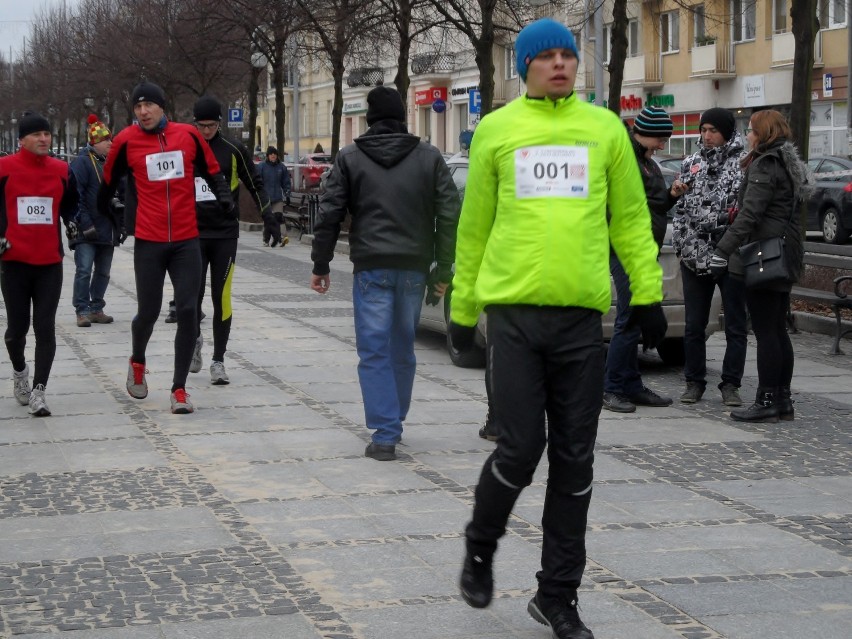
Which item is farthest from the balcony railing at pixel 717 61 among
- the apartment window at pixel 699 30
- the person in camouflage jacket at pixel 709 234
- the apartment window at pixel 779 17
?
the person in camouflage jacket at pixel 709 234

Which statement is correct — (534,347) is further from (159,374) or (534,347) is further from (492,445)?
(159,374)

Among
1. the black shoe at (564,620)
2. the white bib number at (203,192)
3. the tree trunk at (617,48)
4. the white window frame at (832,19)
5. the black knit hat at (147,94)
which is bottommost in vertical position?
the black shoe at (564,620)

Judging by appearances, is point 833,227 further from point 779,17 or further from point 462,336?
point 462,336

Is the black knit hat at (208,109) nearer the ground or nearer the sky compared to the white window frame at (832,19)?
nearer the ground

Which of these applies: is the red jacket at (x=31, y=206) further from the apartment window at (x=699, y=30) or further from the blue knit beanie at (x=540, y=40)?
the apartment window at (x=699, y=30)

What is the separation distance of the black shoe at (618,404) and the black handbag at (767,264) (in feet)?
3.60

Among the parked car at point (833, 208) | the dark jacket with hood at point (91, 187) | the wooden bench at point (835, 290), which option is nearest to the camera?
the wooden bench at point (835, 290)

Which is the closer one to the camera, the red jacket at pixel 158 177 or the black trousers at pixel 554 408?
the black trousers at pixel 554 408

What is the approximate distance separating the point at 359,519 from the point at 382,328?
1713 millimetres

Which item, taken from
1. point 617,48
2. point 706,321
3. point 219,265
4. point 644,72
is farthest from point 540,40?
point 644,72

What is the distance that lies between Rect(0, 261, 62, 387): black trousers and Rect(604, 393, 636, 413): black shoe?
3.50m

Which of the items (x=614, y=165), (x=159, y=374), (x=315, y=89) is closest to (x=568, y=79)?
(x=614, y=165)

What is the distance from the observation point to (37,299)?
9406 millimetres

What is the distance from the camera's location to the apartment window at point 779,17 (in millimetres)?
43312
